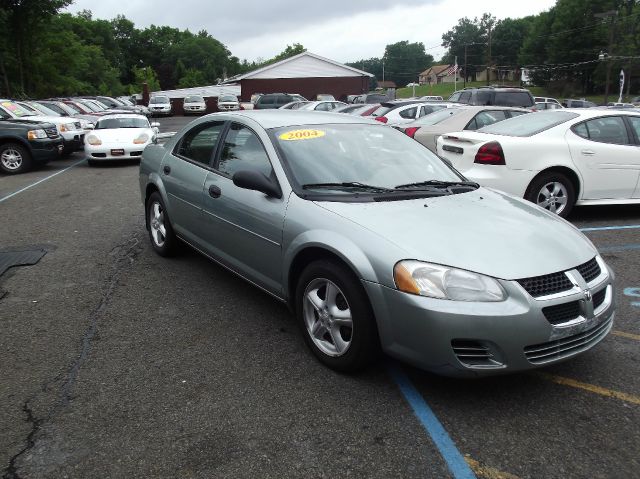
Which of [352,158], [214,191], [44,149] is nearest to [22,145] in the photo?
[44,149]

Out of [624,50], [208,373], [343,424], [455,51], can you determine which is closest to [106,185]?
[208,373]

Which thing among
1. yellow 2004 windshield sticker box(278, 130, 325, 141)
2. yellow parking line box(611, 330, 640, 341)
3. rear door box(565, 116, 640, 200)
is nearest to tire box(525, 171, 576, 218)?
rear door box(565, 116, 640, 200)

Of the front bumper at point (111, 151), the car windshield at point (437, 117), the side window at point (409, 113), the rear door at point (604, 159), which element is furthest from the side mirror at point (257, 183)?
the side window at point (409, 113)

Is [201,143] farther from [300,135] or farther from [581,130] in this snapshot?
[581,130]

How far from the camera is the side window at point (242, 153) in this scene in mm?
4055

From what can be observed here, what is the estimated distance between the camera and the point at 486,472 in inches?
97.3

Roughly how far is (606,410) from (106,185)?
1009cm

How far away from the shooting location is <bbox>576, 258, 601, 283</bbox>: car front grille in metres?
3.08

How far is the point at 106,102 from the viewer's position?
1230 inches

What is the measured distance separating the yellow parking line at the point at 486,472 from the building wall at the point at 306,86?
171 ft

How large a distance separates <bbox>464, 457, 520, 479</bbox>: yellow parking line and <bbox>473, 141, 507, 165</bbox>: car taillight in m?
4.98

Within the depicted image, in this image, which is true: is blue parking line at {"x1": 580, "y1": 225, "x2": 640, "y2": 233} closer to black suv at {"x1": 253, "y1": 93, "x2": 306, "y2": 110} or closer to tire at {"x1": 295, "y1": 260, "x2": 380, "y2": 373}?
tire at {"x1": 295, "y1": 260, "x2": 380, "y2": 373}

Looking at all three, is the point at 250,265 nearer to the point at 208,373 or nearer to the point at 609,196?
the point at 208,373

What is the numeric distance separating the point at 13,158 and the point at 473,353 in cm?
1308
